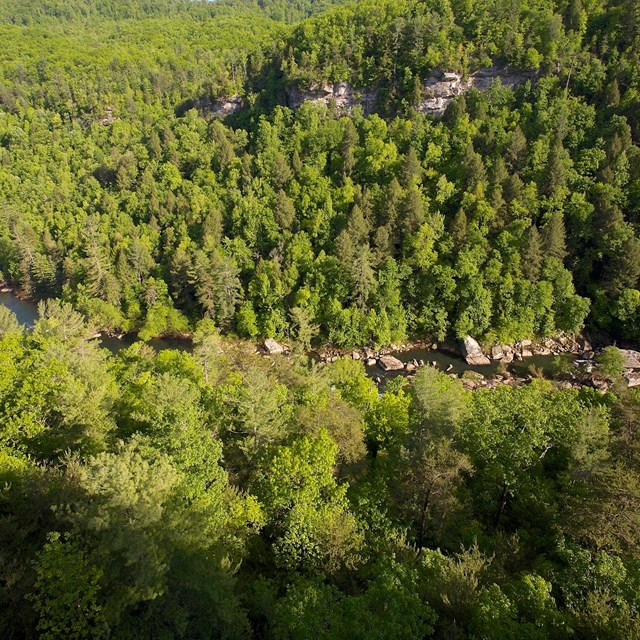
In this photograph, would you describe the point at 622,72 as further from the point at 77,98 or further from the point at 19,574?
the point at 77,98

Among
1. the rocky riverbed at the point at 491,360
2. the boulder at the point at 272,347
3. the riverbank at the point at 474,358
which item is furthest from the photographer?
the boulder at the point at 272,347

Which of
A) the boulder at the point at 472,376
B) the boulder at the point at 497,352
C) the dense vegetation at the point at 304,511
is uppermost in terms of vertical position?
the dense vegetation at the point at 304,511

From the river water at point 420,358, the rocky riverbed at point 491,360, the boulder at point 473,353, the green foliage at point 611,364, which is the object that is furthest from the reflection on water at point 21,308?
the green foliage at point 611,364

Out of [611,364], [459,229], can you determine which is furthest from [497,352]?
[459,229]

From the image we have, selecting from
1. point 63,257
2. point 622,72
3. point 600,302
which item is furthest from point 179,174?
point 622,72

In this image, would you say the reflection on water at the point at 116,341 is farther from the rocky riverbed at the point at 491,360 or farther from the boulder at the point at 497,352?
the boulder at the point at 497,352

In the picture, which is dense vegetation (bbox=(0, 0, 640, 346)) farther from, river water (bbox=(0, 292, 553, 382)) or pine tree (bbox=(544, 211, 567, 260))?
river water (bbox=(0, 292, 553, 382))

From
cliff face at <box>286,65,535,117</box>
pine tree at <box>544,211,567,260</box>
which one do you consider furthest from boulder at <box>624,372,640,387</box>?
cliff face at <box>286,65,535,117</box>
